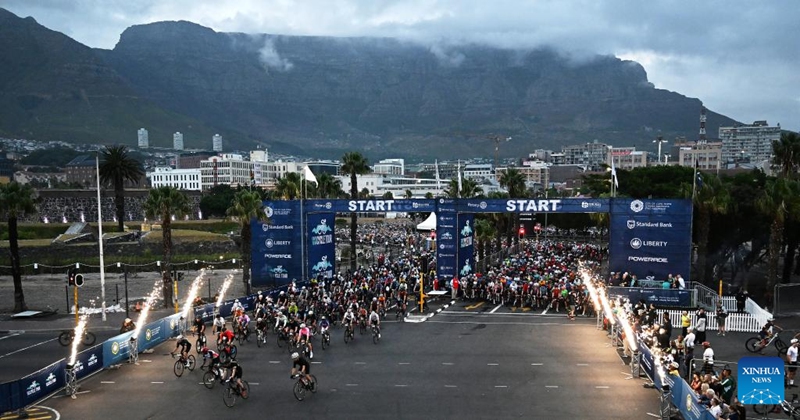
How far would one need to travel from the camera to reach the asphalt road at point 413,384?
19.2m

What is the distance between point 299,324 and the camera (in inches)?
1071

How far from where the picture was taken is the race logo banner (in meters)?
45.7

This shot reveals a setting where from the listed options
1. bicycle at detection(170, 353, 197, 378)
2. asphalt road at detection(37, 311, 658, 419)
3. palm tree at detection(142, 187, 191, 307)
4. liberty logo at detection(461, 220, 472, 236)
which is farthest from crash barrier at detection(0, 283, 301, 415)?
liberty logo at detection(461, 220, 472, 236)

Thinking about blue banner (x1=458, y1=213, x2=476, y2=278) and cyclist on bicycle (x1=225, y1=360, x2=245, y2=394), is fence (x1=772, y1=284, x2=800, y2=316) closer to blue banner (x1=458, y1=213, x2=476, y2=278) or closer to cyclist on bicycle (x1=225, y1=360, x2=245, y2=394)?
blue banner (x1=458, y1=213, x2=476, y2=278)

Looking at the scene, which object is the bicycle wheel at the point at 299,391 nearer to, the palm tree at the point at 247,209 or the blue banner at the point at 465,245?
the blue banner at the point at 465,245

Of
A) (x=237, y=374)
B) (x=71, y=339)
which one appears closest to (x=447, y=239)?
(x=71, y=339)

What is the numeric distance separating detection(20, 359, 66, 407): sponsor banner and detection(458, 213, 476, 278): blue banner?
89.0 ft

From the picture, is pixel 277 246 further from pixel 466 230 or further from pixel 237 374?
pixel 237 374

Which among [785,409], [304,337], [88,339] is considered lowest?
[88,339]

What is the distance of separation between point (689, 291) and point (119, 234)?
66.5 metres

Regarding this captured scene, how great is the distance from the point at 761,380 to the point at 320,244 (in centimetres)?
3487

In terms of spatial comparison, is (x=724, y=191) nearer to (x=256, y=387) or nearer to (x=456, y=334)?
(x=456, y=334)

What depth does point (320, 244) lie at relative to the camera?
152 feet

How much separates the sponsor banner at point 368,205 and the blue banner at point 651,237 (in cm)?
1318
